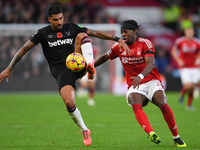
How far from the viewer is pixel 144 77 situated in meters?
6.64

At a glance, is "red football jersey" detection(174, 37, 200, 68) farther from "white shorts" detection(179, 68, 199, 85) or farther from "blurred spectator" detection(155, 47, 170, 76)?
"blurred spectator" detection(155, 47, 170, 76)

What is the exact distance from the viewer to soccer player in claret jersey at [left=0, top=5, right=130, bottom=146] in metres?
6.84

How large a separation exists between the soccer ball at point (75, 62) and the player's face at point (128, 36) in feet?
2.62

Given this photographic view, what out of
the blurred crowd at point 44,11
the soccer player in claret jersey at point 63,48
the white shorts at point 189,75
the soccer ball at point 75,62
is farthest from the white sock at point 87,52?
the blurred crowd at point 44,11

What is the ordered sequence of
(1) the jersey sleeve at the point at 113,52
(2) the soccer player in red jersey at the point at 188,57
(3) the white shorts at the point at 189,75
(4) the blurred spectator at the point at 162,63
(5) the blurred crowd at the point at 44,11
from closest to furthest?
(1) the jersey sleeve at the point at 113,52
(2) the soccer player in red jersey at the point at 188,57
(3) the white shorts at the point at 189,75
(5) the blurred crowd at the point at 44,11
(4) the blurred spectator at the point at 162,63

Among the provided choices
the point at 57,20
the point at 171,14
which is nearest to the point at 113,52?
the point at 57,20

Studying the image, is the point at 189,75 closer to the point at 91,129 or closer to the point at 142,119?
the point at 91,129

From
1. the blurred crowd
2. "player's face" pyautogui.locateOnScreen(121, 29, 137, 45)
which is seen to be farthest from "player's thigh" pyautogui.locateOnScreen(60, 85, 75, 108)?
the blurred crowd

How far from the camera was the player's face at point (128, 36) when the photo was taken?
6902 mm

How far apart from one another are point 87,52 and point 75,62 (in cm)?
37

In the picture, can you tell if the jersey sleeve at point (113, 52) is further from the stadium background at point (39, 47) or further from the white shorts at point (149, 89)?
the stadium background at point (39, 47)

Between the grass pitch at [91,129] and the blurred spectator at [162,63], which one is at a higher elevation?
the grass pitch at [91,129]

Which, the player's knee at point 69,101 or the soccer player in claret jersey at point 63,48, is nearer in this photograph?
the player's knee at point 69,101

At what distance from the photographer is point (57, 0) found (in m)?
23.2
